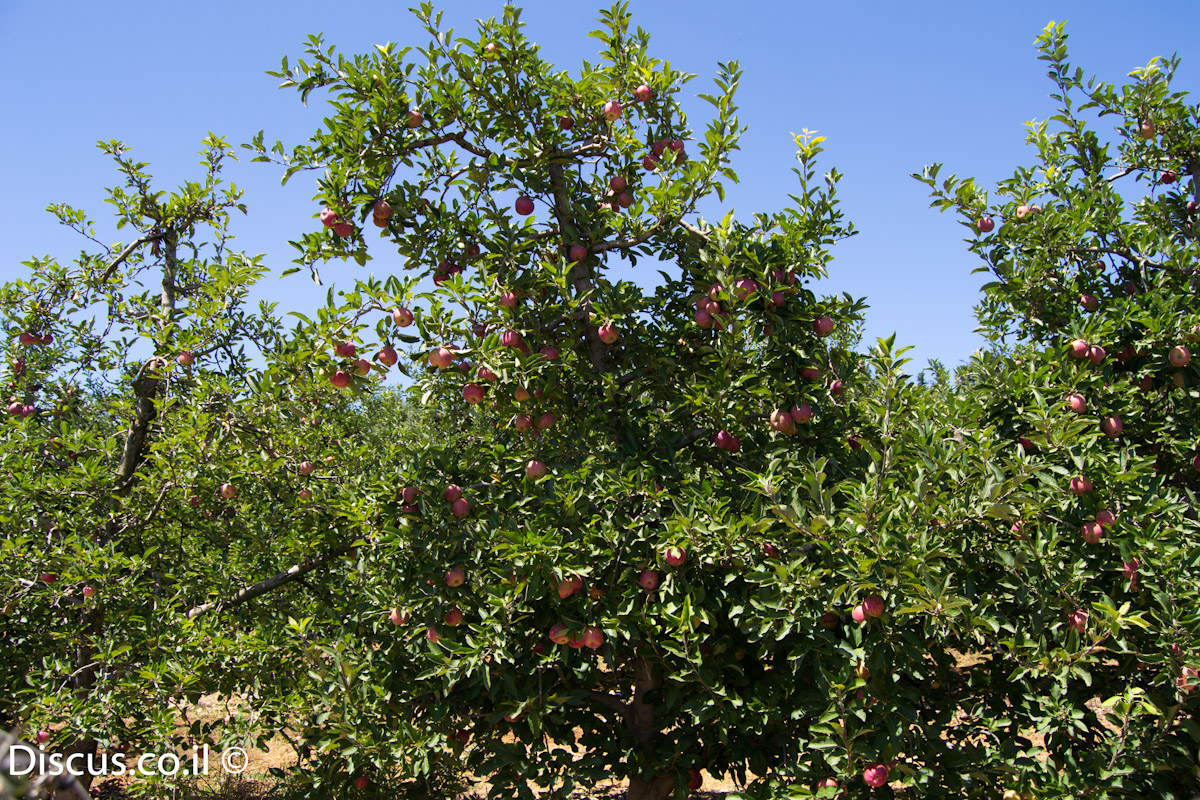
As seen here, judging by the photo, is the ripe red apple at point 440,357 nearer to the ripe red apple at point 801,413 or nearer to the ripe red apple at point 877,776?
the ripe red apple at point 801,413

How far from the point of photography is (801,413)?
316cm

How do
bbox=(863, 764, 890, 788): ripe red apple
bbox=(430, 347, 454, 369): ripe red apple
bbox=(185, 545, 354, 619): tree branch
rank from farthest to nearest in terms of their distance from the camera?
bbox=(185, 545, 354, 619): tree branch, bbox=(430, 347, 454, 369): ripe red apple, bbox=(863, 764, 890, 788): ripe red apple

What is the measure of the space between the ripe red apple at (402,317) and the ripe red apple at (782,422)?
1645mm

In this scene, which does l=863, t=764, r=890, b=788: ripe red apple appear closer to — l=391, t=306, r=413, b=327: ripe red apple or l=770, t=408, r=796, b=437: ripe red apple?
l=770, t=408, r=796, b=437: ripe red apple

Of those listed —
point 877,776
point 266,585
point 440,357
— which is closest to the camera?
point 877,776

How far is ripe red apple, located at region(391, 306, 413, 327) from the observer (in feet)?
10.5

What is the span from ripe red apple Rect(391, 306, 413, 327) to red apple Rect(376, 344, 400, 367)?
0.12m

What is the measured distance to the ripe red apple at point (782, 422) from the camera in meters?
3.20

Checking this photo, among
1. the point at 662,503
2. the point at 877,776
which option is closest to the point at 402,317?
the point at 662,503

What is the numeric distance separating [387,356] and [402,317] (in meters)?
0.19

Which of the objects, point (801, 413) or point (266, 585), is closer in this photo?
point (801, 413)

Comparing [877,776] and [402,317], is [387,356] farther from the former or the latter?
[877,776]

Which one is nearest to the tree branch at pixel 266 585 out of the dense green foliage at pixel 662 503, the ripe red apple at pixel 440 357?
the dense green foliage at pixel 662 503

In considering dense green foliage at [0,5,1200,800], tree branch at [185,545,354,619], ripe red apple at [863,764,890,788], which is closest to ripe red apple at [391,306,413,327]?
dense green foliage at [0,5,1200,800]
